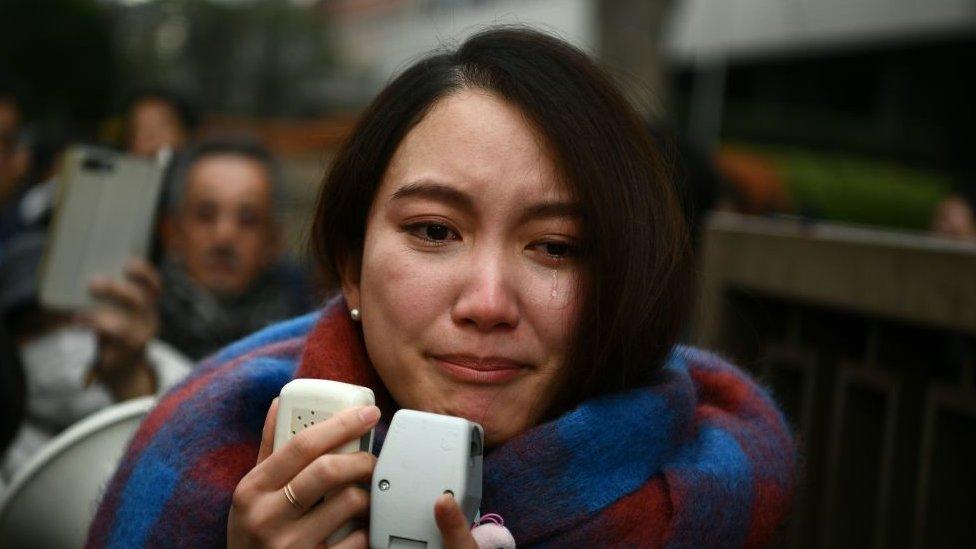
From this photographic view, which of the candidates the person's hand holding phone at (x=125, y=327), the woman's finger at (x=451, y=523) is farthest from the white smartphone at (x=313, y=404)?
the person's hand holding phone at (x=125, y=327)

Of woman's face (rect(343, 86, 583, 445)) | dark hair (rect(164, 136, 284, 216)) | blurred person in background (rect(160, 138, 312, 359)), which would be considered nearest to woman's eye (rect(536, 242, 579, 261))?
woman's face (rect(343, 86, 583, 445))

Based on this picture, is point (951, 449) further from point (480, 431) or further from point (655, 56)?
point (655, 56)

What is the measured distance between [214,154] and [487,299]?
2900 millimetres

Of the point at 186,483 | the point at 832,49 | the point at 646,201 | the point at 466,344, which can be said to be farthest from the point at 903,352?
the point at 832,49

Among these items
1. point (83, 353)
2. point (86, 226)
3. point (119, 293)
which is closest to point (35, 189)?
point (83, 353)

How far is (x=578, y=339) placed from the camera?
161cm

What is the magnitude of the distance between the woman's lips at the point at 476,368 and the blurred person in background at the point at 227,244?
2.54 m

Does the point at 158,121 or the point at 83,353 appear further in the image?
the point at 158,121

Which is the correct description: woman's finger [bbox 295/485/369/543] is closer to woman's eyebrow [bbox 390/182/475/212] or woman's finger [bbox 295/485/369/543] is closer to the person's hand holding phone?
woman's eyebrow [bbox 390/182/475/212]

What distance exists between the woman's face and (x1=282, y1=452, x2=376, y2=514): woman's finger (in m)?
0.21

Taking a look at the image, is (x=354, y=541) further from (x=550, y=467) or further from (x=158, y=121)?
(x=158, y=121)

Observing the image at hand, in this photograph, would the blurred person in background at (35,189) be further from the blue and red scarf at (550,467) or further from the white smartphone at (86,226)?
the blue and red scarf at (550,467)

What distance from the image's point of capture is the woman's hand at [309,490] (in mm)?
1375

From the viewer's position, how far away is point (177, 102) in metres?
5.73
